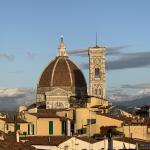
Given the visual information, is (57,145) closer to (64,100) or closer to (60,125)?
(60,125)

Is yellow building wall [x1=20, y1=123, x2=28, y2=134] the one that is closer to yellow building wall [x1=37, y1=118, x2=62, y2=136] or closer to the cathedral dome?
yellow building wall [x1=37, y1=118, x2=62, y2=136]

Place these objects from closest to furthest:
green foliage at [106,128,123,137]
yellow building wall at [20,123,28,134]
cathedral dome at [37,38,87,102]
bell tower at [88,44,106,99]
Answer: green foliage at [106,128,123,137] → yellow building wall at [20,123,28,134] → cathedral dome at [37,38,87,102] → bell tower at [88,44,106,99]

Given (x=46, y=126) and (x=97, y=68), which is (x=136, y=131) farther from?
(x=97, y=68)

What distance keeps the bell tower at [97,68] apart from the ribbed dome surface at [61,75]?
6.83 meters

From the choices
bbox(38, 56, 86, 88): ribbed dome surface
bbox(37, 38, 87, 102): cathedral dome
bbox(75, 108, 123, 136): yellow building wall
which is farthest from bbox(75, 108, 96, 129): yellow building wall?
bbox(38, 56, 86, 88): ribbed dome surface

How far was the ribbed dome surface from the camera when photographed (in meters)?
113

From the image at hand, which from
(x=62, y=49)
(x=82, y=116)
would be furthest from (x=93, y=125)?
(x=62, y=49)

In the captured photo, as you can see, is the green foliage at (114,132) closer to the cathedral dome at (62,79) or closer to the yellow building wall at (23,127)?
the yellow building wall at (23,127)

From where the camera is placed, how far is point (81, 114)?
55.2 meters

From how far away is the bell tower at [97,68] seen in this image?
122619mm

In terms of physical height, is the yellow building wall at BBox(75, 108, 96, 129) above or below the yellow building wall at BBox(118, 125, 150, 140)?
above

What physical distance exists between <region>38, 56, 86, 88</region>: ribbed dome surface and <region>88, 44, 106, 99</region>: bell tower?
683 centimetres

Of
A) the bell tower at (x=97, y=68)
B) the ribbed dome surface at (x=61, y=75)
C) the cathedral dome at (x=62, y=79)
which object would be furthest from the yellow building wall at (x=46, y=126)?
the bell tower at (x=97, y=68)

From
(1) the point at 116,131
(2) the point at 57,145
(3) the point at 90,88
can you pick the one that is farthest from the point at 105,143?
(3) the point at 90,88
